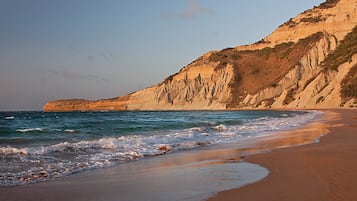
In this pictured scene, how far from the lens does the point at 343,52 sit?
79875 millimetres

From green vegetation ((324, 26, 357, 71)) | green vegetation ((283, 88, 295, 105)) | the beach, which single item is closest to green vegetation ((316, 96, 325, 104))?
green vegetation ((324, 26, 357, 71))

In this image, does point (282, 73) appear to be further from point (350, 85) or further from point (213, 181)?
point (213, 181)

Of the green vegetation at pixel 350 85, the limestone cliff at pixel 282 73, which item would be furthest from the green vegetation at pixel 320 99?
the green vegetation at pixel 350 85

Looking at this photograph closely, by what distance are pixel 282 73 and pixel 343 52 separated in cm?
1807

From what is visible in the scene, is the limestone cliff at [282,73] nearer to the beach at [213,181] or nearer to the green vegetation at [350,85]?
the green vegetation at [350,85]

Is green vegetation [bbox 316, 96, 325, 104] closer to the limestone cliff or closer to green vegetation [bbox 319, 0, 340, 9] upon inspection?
the limestone cliff

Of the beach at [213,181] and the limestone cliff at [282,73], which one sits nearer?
the beach at [213,181]

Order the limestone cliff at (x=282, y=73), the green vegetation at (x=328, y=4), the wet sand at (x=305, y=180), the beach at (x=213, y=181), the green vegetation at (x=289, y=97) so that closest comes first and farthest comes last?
the wet sand at (x=305, y=180) → the beach at (x=213, y=181) → the limestone cliff at (x=282, y=73) → the green vegetation at (x=289, y=97) → the green vegetation at (x=328, y=4)

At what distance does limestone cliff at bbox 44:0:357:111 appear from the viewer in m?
70.8

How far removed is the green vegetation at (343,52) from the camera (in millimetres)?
72562

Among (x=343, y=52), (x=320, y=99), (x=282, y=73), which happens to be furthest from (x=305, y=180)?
(x=282, y=73)

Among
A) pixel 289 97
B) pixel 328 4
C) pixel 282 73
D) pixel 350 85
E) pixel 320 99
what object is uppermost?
pixel 328 4

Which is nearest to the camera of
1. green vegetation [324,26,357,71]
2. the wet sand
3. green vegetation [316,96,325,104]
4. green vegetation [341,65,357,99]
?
the wet sand

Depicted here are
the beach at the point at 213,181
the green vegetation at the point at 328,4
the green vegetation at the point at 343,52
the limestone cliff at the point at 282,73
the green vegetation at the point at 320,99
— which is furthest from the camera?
→ the green vegetation at the point at 328,4
